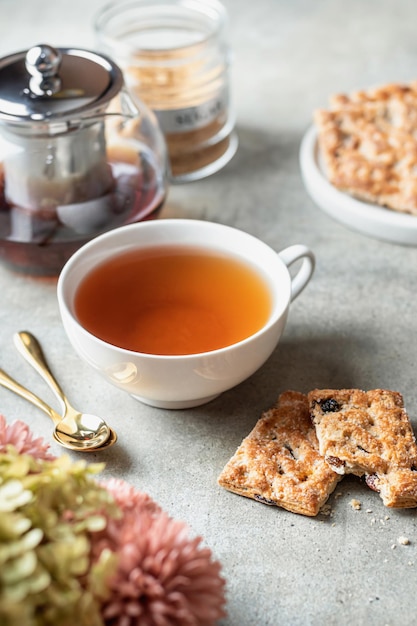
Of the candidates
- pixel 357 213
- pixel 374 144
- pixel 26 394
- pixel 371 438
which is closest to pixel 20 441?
pixel 26 394

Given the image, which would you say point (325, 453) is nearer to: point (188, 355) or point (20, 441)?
point (188, 355)

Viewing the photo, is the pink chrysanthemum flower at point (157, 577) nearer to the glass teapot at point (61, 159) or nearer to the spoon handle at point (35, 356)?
the spoon handle at point (35, 356)

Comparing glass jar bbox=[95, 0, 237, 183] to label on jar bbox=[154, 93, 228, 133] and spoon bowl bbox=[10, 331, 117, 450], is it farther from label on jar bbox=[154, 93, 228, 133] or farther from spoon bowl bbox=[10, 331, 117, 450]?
spoon bowl bbox=[10, 331, 117, 450]

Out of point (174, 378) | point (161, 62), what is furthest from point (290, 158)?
point (174, 378)

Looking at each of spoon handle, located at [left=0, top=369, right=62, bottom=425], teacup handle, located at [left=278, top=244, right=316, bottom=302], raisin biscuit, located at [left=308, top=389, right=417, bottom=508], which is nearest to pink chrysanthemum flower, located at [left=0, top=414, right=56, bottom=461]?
spoon handle, located at [left=0, top=369, right=62, bottom=425]

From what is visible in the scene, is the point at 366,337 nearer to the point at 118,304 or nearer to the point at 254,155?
the point at 118,304

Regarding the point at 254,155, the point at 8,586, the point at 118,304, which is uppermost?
the point at 8,586
